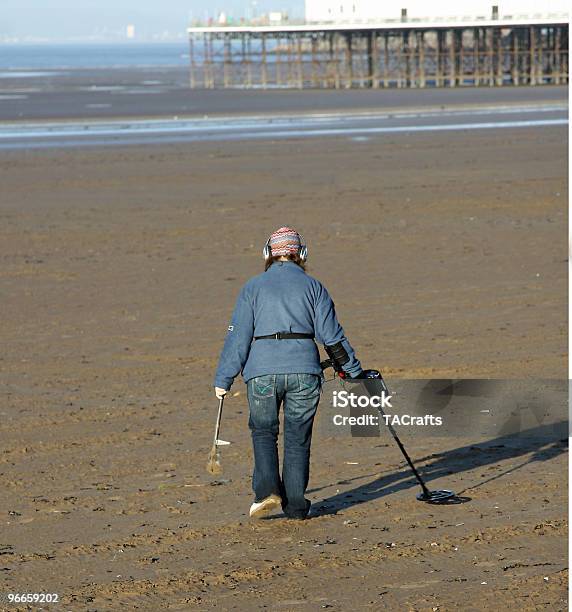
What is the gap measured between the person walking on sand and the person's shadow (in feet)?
1.46

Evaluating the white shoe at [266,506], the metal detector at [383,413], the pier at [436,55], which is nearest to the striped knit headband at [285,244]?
the metal detector at [383,413]

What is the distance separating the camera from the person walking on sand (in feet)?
23.2

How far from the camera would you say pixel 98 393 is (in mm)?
10383

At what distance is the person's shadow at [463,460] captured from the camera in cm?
776

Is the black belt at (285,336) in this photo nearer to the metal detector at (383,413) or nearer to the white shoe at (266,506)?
the metal detector at (383,413)

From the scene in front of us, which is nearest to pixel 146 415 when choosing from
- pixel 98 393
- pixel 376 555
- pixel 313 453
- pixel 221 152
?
pixel 98 393

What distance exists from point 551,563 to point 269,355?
1799 mm

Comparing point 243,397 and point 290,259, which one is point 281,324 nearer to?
point 290,259

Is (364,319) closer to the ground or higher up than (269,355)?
closer to the ground

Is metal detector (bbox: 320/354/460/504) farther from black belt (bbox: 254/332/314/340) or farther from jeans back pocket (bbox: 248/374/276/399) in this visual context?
jeans back pocket (bbox: 248/374/276/399)

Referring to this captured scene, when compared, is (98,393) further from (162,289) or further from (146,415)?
(162,289)

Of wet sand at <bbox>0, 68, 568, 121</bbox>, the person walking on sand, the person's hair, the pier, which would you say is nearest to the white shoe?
the person walking on sand

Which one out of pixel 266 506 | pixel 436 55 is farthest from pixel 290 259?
pixel 436 55

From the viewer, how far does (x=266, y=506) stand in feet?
23.7
